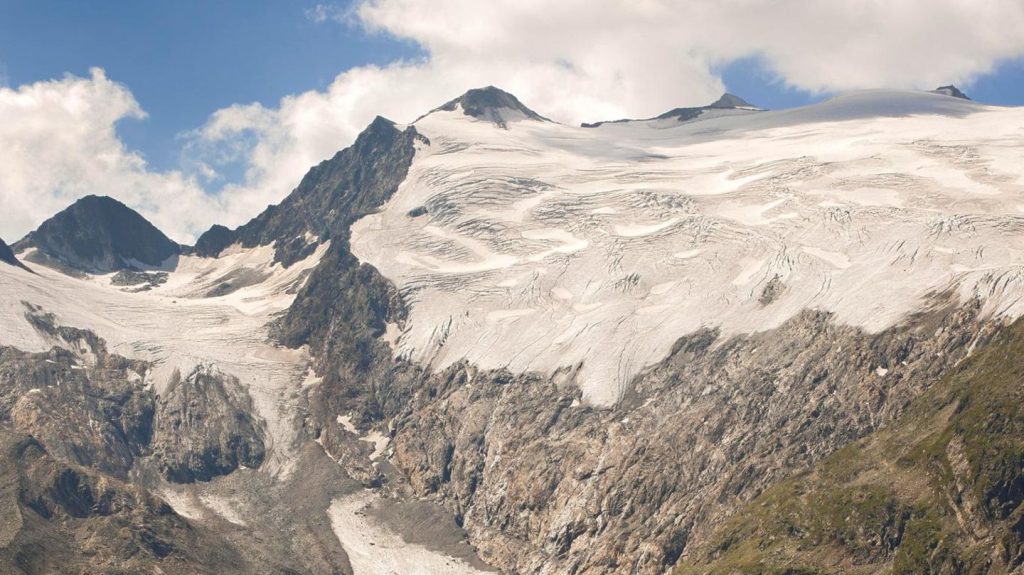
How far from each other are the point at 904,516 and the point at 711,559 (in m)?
30.3

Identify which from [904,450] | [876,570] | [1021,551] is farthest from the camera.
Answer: [904,450]

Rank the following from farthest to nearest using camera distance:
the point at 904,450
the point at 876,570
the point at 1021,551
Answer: the point at 904,450 → the point at 876,570 → the point at 1021,551

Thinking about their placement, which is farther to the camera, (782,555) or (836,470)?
(836,470)

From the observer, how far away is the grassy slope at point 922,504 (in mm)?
170625

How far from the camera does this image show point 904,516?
17975 centimetres

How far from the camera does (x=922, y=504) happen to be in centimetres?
17975

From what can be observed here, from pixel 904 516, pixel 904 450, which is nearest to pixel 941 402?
pixel 904 450

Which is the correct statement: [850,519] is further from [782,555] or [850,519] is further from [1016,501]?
[1016,501]

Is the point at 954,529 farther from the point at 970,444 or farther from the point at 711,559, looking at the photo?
the point at 711,559

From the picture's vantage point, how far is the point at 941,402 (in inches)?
7761

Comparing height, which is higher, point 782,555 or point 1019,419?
point 1019,419

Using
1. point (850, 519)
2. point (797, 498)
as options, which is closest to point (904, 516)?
point (850, 519)

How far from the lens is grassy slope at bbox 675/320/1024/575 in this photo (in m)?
171

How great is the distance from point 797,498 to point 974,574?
35717 mm
